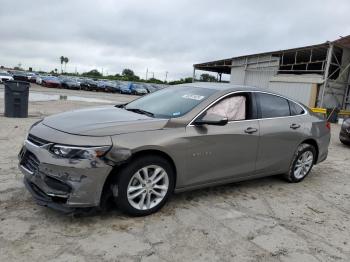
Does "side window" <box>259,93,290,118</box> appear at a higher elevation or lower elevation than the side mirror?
higher

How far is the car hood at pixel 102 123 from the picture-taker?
3746 millimetres

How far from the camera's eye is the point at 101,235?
11.6 feet

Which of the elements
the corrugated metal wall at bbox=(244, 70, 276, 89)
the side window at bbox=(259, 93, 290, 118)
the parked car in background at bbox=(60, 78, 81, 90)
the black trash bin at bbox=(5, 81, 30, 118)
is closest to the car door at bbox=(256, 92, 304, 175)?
the side window at bbox=(259, 93, 290, 118)

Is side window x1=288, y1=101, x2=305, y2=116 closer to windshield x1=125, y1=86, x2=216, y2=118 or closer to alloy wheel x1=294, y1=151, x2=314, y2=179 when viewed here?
alloy wheel x1=294, y1=151, x2=314, y2=179

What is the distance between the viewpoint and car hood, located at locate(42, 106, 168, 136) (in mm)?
3746

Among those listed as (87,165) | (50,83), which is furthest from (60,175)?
(50,83)

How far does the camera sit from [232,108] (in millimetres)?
4844

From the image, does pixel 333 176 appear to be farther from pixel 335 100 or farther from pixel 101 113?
pixel 335 100

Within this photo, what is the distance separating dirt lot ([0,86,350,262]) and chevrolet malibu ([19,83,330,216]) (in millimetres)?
253

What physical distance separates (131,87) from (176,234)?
148 ft

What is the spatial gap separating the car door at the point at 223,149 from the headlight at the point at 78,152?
110 centimetres

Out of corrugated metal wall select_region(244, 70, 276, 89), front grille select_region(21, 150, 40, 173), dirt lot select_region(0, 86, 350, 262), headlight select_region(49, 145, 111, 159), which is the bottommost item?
dirt lot select_region(0, 86, 350, 262)

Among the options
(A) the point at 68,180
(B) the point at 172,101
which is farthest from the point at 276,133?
(A) the point at 68,180

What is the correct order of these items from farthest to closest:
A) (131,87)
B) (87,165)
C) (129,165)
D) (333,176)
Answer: (131,87), (333,176), (129,165), (87,165)
